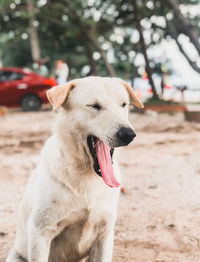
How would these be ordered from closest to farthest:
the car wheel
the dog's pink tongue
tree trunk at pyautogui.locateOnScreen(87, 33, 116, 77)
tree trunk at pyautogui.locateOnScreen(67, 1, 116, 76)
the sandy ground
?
the dog's pink tongue < the sandy ground < the car wheel < tree trunk at pyautogui.locateOnScreen(67, 1, 116, 76) < tree trunk at pyautogui.locateOnScreen(87, 33, 116, 77)

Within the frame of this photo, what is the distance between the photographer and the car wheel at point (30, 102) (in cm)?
1408

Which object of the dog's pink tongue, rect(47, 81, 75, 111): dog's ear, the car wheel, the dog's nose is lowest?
the car wheel

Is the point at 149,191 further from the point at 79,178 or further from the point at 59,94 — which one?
the point at 59,94

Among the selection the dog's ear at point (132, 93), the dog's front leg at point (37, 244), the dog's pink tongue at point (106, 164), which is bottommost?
the dog's front leg at point (37, 244)

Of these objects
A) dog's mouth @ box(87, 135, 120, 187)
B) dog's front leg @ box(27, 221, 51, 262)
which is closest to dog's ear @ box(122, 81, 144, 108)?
dog's mouth @ box(87, 135, 120, 187)

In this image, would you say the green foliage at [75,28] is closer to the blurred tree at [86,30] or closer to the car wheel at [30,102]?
the blurred tree at [86,30]

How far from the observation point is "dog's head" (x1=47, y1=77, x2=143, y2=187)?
229cm

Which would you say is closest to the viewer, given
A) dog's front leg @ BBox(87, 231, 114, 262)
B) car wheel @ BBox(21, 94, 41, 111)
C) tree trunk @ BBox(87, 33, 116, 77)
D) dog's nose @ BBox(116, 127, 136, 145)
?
dog's nose @ BBox(116, 127, 136, 145)

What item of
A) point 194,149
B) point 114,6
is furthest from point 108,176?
point 114,6

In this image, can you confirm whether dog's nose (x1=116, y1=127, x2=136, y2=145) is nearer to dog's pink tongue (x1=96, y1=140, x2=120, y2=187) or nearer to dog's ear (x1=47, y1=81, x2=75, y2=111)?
dog's pink tongue (x1=96, y1=140, x2=120, y2=187)

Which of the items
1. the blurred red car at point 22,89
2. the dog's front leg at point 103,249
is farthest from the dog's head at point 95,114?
the blurred red car at point 22,89

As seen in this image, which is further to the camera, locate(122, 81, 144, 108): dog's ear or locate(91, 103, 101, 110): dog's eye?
locate(122, 81, 144, 108): dog's ear

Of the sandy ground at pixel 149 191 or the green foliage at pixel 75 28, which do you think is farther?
the green foliage at pixel 75 28

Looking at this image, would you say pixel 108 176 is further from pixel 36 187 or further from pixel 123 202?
pixel 123 202
